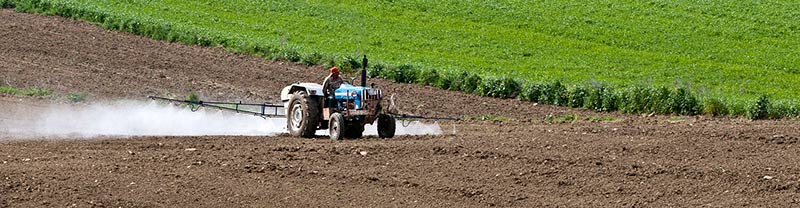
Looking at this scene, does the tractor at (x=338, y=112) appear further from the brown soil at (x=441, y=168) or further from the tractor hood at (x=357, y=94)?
the brown soil at (x=441, y=168)

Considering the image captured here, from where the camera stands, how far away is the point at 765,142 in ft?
67.3

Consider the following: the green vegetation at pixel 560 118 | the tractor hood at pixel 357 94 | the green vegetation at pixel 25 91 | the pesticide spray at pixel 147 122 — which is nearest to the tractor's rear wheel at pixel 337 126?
the tractor hood at pixel 357 94

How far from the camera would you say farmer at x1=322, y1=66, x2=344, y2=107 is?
23008mm

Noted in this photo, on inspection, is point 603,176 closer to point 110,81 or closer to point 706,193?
point 706,193

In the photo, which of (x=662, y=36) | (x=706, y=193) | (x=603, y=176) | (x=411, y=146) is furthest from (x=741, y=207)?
(x=662, y=36)

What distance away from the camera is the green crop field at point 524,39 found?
34.4 m

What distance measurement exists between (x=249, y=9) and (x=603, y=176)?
32.2 metres

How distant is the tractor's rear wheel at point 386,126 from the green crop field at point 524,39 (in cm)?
829

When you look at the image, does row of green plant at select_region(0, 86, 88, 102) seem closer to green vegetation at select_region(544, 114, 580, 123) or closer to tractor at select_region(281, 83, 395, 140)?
tractor at select_region(281, 83, 395, 140)

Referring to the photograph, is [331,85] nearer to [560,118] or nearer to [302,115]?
[302,115]

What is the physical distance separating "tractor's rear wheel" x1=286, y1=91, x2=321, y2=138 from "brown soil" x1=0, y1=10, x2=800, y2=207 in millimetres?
461

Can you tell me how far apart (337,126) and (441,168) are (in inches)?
183

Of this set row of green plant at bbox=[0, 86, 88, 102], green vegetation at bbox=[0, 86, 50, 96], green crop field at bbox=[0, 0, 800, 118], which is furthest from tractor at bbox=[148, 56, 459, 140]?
green crop field at bbox=[0, 0, 800, 118]

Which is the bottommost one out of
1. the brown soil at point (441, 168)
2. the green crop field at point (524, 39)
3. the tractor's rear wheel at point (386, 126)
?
the brown soil at point (441, 168)
